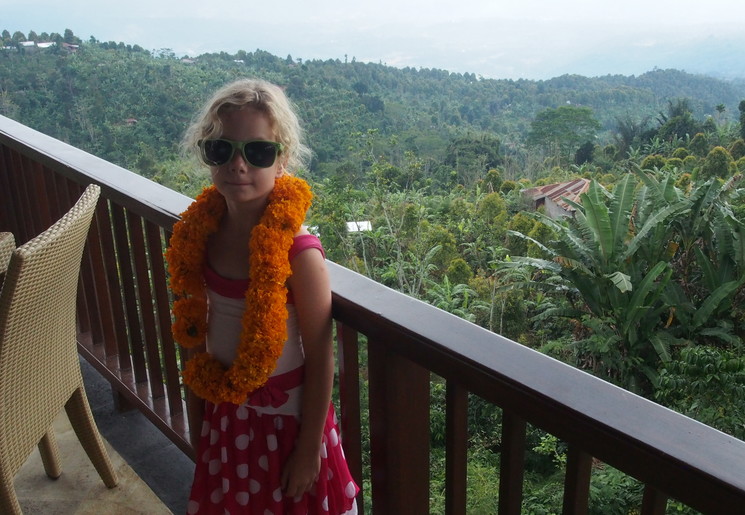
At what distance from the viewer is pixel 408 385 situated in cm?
89

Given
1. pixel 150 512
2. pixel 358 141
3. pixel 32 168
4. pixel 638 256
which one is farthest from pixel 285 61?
pixel 150 512

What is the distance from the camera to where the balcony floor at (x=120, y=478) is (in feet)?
5.03

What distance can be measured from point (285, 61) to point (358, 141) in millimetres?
1669

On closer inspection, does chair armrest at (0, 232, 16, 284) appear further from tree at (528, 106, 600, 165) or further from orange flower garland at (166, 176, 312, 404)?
tree at (528, 106, 600, 165)

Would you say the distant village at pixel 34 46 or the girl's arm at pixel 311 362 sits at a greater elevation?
the distant village at pixel 34 46

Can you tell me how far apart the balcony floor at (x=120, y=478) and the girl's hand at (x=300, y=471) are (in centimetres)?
68

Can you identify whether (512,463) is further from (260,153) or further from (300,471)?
(260,153)

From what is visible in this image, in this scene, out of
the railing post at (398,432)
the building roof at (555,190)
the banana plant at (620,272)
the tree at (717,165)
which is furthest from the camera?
the building roof at (555,190)

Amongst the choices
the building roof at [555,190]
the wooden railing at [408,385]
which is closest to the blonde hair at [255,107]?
the wooden railing at [408,385]

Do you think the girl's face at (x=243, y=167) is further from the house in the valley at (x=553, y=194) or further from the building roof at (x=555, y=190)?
the building roof at (x=555, y=190)

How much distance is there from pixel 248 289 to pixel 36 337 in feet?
1.85

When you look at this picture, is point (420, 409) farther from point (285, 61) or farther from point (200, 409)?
point (285, 61)

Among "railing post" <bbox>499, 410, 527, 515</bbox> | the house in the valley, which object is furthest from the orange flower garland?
the house in the valley

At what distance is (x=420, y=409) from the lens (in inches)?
35.6
